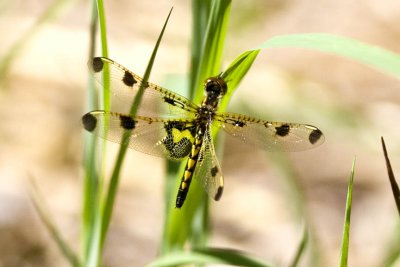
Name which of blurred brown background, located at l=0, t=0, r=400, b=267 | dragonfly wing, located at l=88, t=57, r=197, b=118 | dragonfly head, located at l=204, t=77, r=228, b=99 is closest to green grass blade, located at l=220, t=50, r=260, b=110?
dragonfly head, located at l=204, t=77, r=228, b=99

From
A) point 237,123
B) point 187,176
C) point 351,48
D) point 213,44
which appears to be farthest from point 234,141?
point 351,48

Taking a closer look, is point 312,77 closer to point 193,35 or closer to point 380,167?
point 380,167

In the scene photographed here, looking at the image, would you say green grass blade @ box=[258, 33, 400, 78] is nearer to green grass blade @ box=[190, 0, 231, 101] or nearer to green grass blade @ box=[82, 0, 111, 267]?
green grass blade @ box=[190, 0, 231, 101]

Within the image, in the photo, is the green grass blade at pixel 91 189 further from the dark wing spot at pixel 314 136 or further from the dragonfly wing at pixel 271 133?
the dark wing spot at pixel 314 136

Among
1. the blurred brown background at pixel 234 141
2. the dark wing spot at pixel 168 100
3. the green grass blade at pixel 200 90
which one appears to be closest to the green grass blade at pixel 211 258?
the green grass blade at pixel 200 90

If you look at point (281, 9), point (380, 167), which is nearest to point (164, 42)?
Answer: point (281, 9)

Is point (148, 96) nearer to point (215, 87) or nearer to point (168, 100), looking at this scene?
point (168, 100)
